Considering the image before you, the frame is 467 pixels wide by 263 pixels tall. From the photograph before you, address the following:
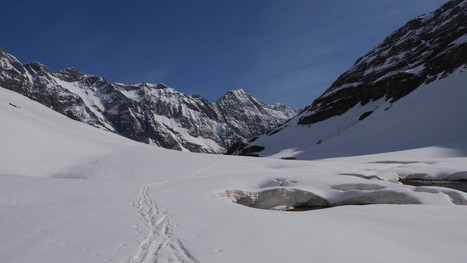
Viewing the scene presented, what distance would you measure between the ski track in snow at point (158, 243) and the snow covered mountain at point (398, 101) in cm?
4235

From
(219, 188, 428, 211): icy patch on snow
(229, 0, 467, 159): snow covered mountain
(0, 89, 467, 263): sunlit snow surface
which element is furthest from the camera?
(229, 0, 467, 159): snow covered mountain

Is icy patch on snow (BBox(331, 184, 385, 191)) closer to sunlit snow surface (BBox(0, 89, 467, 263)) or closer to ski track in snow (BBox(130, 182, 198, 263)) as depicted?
sunlit snow surface (BBox(0, 89, 467, 263))

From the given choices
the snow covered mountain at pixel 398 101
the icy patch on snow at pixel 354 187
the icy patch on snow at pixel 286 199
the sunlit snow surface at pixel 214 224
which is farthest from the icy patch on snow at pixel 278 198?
the snow covered mountain at pixel 398 101

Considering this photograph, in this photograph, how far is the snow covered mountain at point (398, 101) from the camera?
170 ft

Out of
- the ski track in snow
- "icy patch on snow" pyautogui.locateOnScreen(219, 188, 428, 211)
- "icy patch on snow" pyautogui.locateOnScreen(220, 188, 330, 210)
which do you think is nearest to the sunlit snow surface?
the ski track in snow

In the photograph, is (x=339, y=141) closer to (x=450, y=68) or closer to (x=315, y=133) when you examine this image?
(x=450, y=68)

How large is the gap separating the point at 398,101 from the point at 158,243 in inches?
2673

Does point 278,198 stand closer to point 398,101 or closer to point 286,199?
point 286,199

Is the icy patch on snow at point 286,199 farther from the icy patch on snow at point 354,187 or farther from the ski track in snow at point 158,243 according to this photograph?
the ski track in snow at point 158,243

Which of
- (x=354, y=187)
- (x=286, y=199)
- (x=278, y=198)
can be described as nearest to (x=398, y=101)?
(x=354, y=187)

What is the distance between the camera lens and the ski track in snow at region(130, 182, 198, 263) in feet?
25.8

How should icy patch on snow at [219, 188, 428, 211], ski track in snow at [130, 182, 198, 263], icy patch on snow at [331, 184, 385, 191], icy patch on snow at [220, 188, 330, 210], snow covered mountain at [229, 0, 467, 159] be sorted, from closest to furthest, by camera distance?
ski track in snow at [130, 182, 198, 263], icy patch on snow at [219, 188, 428, 211], icy patch on snow at [220, 188, 330, 210], icy patch on snow at [331, 184, 385, 191], snow covered mountain at [229, 0, 467, 159]

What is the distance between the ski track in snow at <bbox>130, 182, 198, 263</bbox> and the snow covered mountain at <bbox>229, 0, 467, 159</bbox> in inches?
1667

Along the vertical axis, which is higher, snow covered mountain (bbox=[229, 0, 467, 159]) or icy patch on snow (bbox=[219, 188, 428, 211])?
snow covered mountain (bbox=[229, 0, 467, 159])
